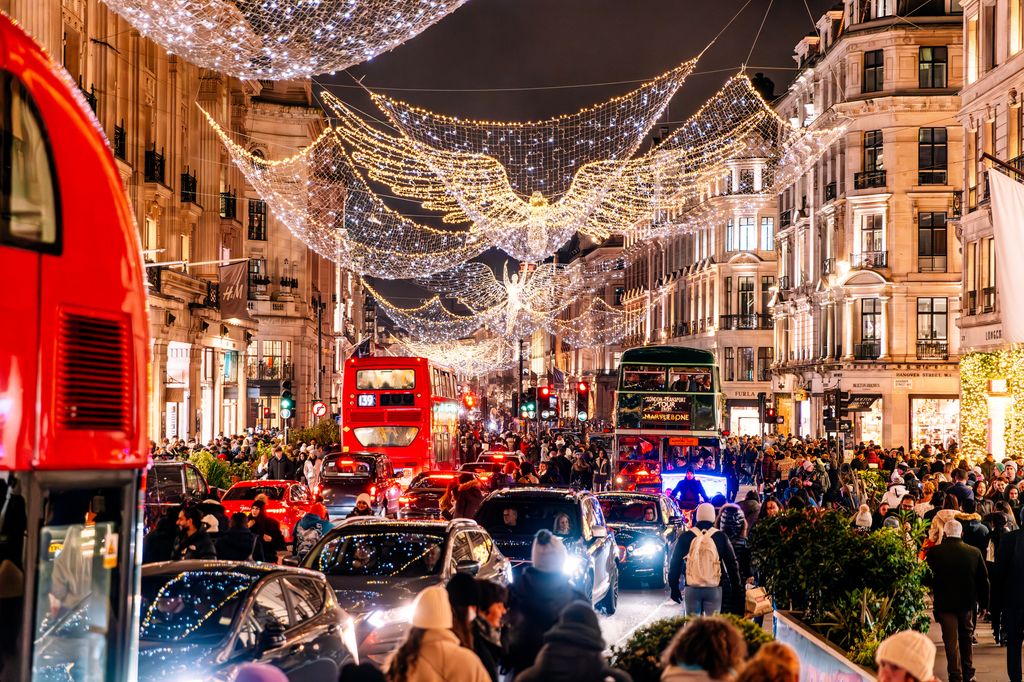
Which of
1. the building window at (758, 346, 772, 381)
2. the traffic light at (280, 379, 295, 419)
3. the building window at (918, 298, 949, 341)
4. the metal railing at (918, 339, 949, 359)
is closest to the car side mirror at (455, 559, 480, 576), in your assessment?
the traffic light at (280, 379, 295, 419)

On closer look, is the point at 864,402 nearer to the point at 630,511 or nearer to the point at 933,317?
the point at 933,317

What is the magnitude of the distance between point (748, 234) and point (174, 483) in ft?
194

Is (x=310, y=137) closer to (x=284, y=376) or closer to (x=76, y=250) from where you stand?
(x=284, y=376)

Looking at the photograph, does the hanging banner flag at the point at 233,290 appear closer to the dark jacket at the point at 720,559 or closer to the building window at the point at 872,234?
the building window at the point at 872,234

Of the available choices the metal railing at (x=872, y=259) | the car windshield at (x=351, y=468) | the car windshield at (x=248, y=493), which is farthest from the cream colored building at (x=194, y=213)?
the metal railing at (x=872, y=259)

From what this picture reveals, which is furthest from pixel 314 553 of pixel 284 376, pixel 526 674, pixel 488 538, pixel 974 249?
pixel 284 376

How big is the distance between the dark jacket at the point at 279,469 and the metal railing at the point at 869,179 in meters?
31.4

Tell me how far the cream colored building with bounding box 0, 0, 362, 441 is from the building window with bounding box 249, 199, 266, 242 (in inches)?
3.1

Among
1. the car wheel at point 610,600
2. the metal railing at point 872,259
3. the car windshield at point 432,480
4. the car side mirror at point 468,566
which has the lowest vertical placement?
the car wheel at point 610,600

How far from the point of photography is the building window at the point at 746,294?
7988 centimetres

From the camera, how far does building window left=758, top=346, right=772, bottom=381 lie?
259 ft

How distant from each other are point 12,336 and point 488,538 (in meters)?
9.16

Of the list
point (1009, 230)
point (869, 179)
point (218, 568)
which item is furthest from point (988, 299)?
point (218, 568)

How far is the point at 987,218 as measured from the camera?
37.1 meters
